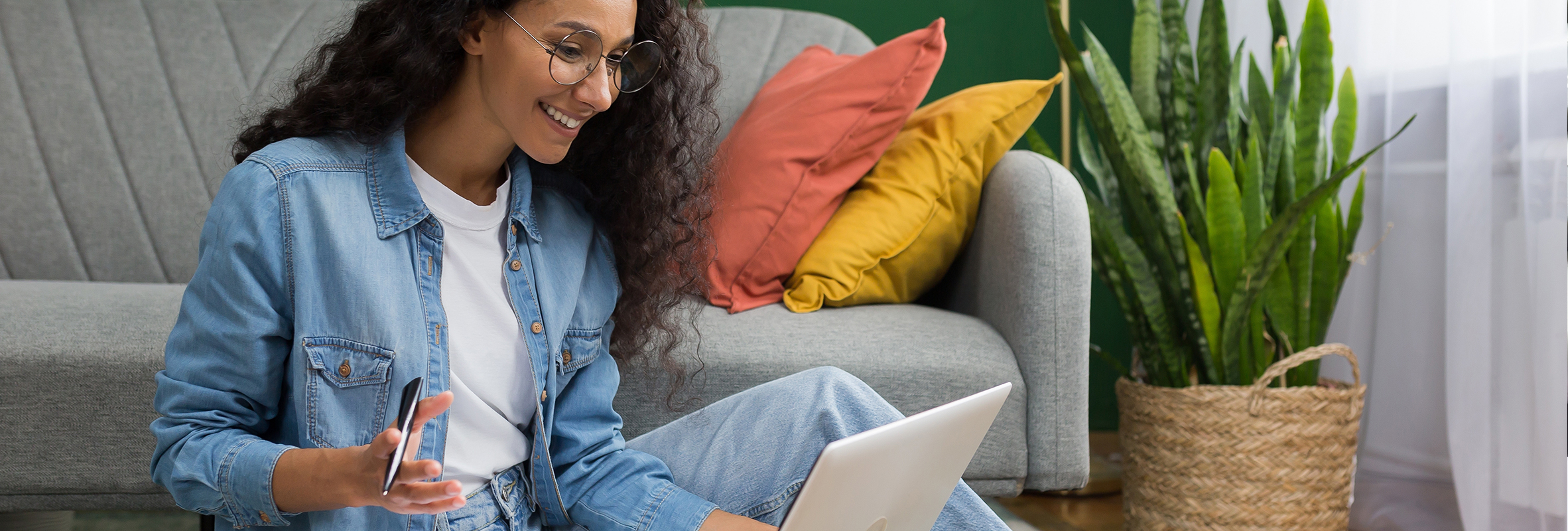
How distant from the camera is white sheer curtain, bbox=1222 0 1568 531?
1267mm

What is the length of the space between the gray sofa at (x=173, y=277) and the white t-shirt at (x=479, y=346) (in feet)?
0.87

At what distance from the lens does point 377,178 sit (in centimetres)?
73

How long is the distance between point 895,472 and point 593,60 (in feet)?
1.29

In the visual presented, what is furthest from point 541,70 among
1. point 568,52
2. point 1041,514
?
point 1041,514

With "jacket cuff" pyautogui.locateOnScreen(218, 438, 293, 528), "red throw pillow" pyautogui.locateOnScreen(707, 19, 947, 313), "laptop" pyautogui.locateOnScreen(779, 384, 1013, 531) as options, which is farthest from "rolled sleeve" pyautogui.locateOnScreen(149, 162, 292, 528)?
"red throw pillow" pyautogui.locateOnScreen(707, 19, 947, 313)

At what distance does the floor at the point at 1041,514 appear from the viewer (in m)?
1.67

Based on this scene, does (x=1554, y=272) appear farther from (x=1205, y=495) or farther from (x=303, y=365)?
(x=303, y=365)

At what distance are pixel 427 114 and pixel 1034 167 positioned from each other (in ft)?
2.41

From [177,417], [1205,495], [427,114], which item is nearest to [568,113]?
[427,114]

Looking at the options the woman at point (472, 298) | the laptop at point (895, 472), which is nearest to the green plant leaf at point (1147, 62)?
the woman at point (472, 298)

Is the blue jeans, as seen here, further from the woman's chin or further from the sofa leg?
the sofa leg

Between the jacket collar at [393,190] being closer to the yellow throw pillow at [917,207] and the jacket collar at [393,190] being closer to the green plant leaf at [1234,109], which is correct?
the yellow throw pillow at [917,207]

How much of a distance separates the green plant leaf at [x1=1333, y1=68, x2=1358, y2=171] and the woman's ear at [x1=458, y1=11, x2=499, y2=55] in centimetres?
126

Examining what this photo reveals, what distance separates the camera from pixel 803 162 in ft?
4.16
